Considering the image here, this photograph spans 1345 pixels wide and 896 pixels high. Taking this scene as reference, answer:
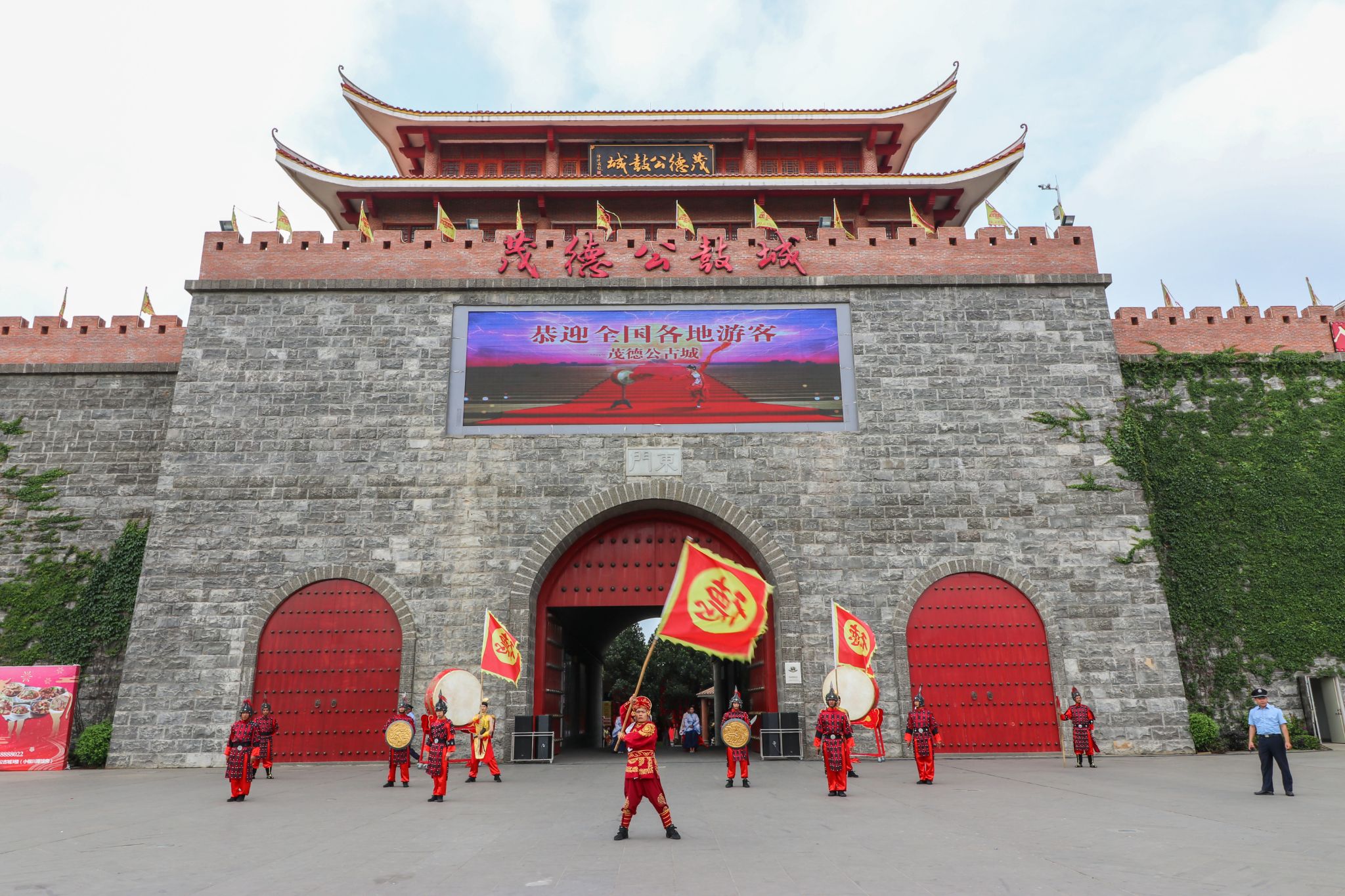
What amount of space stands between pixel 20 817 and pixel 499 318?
9301 millimetres

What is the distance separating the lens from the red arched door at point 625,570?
13820mm

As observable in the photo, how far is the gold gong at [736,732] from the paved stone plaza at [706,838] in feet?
1.73

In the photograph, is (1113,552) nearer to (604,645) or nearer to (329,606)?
(329,606)

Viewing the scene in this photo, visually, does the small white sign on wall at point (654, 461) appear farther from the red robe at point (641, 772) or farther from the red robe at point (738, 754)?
the red robe at point (641, 772)

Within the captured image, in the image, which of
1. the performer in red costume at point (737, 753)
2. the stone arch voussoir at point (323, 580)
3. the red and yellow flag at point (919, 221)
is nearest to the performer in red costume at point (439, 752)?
the performer in red costume at point (737, 753)

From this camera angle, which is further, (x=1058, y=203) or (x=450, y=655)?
(x=1058, y=203)

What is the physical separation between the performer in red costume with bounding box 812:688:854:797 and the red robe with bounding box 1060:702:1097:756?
13.7 ft

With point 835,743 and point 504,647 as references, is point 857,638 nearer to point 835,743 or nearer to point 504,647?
point 835,743

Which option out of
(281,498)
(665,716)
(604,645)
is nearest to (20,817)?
(281,498)

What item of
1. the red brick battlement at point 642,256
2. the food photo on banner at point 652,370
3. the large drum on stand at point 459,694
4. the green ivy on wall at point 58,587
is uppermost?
the red brick battlement at point 642,256

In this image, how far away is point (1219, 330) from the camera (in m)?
15.7

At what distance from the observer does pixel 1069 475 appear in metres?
13.7

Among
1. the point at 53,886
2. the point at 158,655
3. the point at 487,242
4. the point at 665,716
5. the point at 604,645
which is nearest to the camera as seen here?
the point at 53,886

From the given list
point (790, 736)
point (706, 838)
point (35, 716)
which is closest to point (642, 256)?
point (790, 736)
